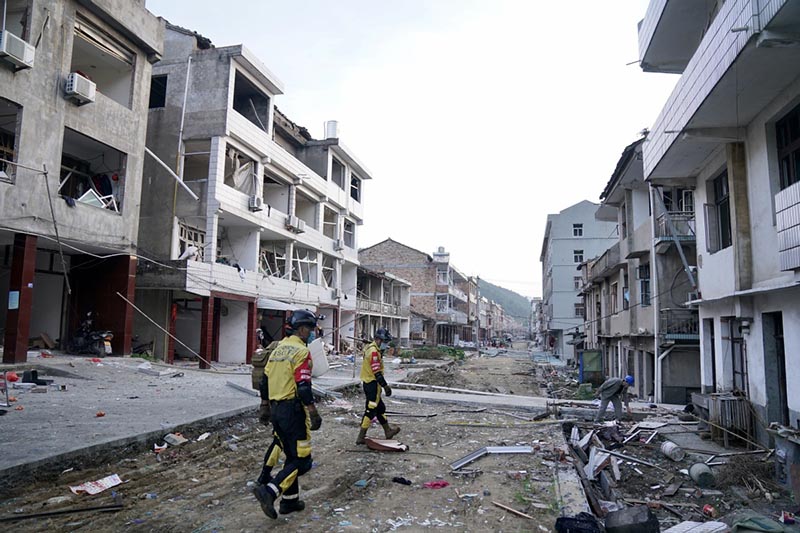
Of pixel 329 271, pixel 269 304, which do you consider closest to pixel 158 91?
pixel 269 304

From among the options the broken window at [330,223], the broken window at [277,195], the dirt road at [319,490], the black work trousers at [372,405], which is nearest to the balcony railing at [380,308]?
the broken window at [330,223]

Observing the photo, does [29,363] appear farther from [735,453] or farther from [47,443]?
[735,453]

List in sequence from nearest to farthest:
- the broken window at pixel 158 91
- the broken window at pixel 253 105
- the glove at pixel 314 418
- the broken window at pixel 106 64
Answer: the glove at pixel 314 418
the broken window at pixel 106 64
the broken window at pixel 158 91
the broken window at pixel 253 105

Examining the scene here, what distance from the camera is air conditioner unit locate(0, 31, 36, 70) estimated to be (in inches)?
492

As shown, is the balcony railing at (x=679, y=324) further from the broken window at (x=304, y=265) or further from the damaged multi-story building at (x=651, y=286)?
the broken window at (x=304, y=265)

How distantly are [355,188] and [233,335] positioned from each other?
614 inches

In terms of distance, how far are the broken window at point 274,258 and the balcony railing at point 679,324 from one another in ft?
54.6

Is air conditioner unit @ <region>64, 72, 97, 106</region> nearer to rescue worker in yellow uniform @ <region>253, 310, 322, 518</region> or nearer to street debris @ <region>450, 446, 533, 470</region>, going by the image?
rescue worker in yellow uniform @ <region>253, 310, 322, 518</region>

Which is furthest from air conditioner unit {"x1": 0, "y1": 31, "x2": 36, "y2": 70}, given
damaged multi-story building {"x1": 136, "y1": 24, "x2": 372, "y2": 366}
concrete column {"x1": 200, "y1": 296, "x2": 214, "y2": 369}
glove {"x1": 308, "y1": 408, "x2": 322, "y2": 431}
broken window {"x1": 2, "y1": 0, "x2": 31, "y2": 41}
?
glove {"x1": 308, "y1": 408, "x2": 322, "y2": 431}

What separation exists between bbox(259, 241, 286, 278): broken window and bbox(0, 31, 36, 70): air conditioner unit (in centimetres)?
1338

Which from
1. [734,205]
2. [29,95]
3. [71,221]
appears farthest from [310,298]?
[734,205]

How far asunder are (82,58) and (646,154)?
16.9 meters

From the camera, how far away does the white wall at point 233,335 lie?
74.7ft

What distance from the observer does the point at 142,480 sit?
5.99m
